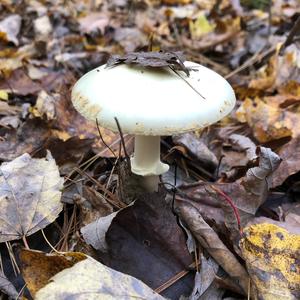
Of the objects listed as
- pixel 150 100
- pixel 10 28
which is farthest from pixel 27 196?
pixel 10 28

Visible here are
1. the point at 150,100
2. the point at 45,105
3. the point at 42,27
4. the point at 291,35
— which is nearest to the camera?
the point at 150,100

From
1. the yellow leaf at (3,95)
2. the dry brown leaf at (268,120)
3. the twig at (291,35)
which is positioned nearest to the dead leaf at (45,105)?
the yellow leaf at (3,95)

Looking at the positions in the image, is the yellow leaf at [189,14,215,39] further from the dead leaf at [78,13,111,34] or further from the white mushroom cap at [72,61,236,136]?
the white mushroom cap at [72,61,236,136]

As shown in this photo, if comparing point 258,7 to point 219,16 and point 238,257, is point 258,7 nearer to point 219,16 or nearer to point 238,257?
point 219,16

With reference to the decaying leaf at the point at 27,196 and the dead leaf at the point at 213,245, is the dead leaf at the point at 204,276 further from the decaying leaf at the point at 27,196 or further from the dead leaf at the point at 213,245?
the decaying leaf at the point at 27,196

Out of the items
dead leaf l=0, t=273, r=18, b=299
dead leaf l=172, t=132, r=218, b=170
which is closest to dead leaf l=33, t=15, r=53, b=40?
dead leaf l=172, t=132, r=218, b=170

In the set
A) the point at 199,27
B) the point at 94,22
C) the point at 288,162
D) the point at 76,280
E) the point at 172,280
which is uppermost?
the point at 76,280

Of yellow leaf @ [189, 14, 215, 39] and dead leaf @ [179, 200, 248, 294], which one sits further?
yellow leaf @ [189, 14, 215, 39]

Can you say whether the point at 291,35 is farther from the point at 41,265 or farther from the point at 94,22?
the point at 41,265
